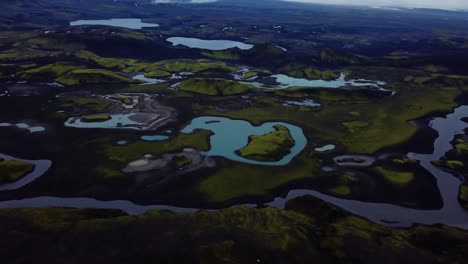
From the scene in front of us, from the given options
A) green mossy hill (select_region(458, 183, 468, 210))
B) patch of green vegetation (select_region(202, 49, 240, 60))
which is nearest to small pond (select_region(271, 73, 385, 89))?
patch of green vegetation (select_region(202, 49, 240, 60))

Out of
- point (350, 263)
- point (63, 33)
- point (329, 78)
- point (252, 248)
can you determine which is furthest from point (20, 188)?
point (63, 33)

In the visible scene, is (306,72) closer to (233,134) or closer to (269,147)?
(233,134)

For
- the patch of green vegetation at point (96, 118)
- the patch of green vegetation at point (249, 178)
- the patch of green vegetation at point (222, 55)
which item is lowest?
the patch of green vegetation at point (222, 55)

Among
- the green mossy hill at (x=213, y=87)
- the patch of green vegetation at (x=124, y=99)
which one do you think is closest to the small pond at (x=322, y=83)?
the green mossy hill at (x=213, y=87)

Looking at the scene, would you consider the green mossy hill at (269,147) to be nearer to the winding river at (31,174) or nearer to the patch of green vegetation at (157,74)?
the winding river at (31,174)

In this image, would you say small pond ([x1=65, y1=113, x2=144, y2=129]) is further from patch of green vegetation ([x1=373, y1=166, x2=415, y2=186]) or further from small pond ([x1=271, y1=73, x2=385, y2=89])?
small pond ([x1=271, y1=73, x2=385, y2=89])

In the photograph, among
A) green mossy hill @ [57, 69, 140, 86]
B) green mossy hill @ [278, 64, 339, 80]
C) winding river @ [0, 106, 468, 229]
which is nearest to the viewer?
winding river @ [0, 106, 468, 229]

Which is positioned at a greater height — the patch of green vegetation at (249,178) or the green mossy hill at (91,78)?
the patch of green vegetation at (249,178)
